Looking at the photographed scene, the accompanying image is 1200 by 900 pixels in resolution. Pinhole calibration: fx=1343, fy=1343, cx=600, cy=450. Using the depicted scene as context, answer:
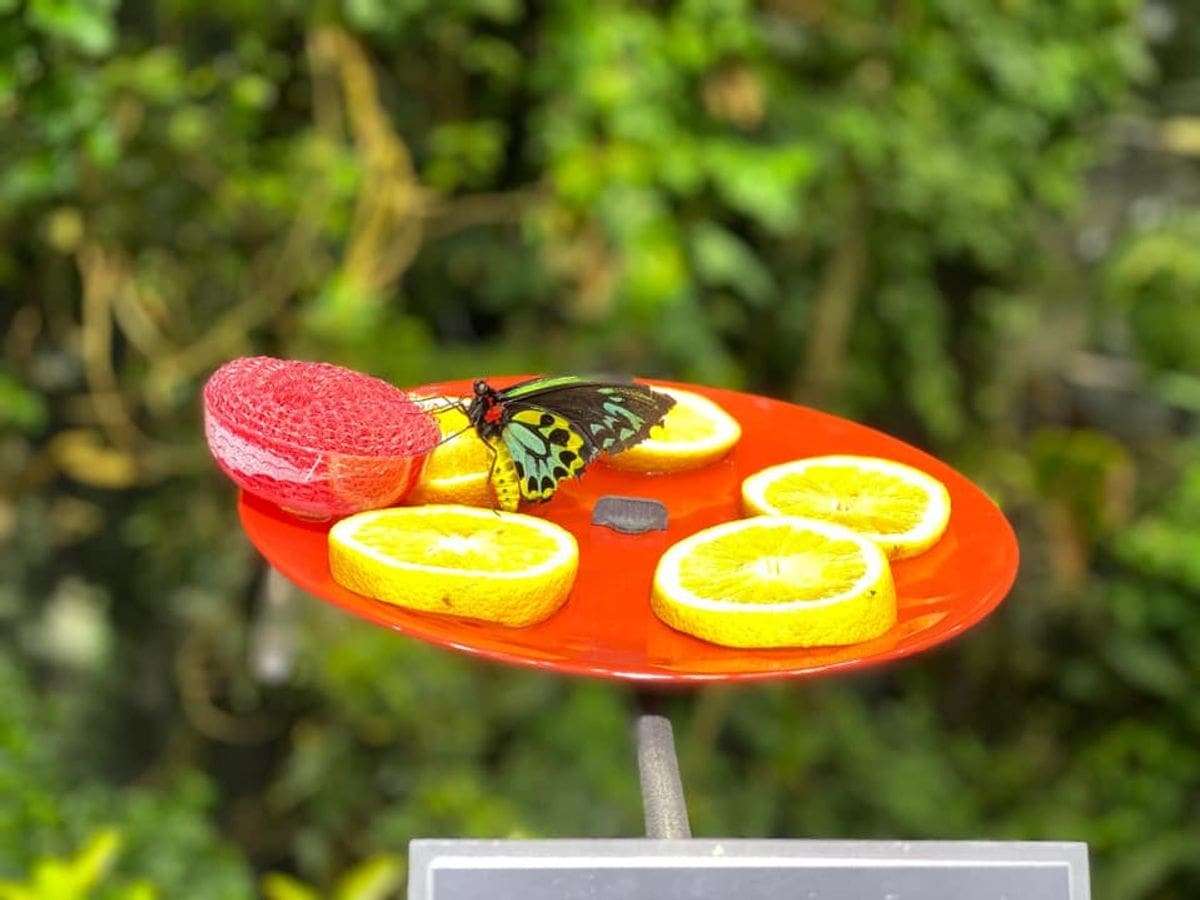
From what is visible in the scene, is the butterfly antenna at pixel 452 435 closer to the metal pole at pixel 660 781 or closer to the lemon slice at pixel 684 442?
the lemon slice at pixel 684 442

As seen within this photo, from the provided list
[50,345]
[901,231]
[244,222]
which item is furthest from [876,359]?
[50,345]

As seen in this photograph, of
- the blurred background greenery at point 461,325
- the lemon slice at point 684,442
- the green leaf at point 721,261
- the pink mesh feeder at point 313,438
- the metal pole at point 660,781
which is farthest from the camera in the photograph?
the green leaf at point 721,261

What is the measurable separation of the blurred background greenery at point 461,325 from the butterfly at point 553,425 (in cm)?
88

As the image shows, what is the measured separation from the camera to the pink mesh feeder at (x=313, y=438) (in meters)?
0.93

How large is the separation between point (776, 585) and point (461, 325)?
2.25 metres

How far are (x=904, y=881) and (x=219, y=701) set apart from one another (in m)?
2.35

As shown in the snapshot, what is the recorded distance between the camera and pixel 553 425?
39.4 inches

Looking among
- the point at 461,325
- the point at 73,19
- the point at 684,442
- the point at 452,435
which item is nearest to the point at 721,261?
the point at 461,325

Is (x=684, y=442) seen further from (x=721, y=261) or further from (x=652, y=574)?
(x=721, y=261)

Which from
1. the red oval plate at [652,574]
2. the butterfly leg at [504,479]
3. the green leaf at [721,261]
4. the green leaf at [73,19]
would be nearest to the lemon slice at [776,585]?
the red oval plate at [652,574]

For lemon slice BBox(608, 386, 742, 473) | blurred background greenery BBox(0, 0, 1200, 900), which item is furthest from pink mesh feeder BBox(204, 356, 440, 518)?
blurred background greenery BBox(0, 0, 1200, 900)

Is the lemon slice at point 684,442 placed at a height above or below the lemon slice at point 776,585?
below

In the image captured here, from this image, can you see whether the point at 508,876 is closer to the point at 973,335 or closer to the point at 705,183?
the point at 705,183

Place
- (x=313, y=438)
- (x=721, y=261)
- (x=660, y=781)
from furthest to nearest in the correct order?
1. (x=721, y=261)
2. (x=313, y=438)
3. (x=660, y=781)
